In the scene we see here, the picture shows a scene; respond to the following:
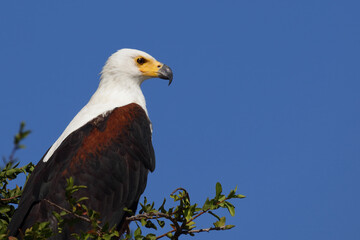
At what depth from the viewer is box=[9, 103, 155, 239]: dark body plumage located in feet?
16.2

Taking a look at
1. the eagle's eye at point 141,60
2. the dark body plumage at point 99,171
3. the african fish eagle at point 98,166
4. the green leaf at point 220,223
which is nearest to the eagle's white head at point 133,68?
the eagle's eye at point 141,60

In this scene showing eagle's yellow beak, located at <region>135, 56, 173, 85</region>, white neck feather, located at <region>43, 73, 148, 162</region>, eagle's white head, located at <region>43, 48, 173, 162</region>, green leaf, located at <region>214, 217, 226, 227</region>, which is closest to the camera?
green leaf, located at <region>214, 217, 226, 227</region>

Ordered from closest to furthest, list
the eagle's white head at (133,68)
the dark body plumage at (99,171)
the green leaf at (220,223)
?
the green leaf at (220,223), the dark body plumage at (99,171), the eagle's white head at (133,68)

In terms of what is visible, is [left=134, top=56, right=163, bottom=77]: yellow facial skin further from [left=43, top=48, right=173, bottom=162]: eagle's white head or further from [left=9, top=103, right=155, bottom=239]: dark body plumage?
[left=9, top=103, right=155, bottom=239]: dark body plumage

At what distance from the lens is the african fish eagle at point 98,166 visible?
4953 millimetres

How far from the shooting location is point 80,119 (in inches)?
223

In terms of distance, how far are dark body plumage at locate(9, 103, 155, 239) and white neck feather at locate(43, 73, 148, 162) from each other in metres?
0.14

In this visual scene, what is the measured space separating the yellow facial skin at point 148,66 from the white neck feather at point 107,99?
143mm

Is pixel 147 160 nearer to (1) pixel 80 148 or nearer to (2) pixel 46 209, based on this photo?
(1) pixel 80 148

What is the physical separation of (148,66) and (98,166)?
2.05 meters

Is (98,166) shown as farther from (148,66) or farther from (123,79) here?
(148,66)

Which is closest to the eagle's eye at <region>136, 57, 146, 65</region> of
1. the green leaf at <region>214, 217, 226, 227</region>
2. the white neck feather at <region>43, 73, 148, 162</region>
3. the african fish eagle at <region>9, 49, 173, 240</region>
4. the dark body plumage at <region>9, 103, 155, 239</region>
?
the white neck feather at <region>43, 73, 148, 162</region>

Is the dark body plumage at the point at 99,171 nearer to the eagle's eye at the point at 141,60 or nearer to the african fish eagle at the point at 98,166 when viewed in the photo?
the african fish eagle at the point at 98,166

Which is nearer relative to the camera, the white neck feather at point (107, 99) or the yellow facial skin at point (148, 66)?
the white neck feather at point (107, 99)
